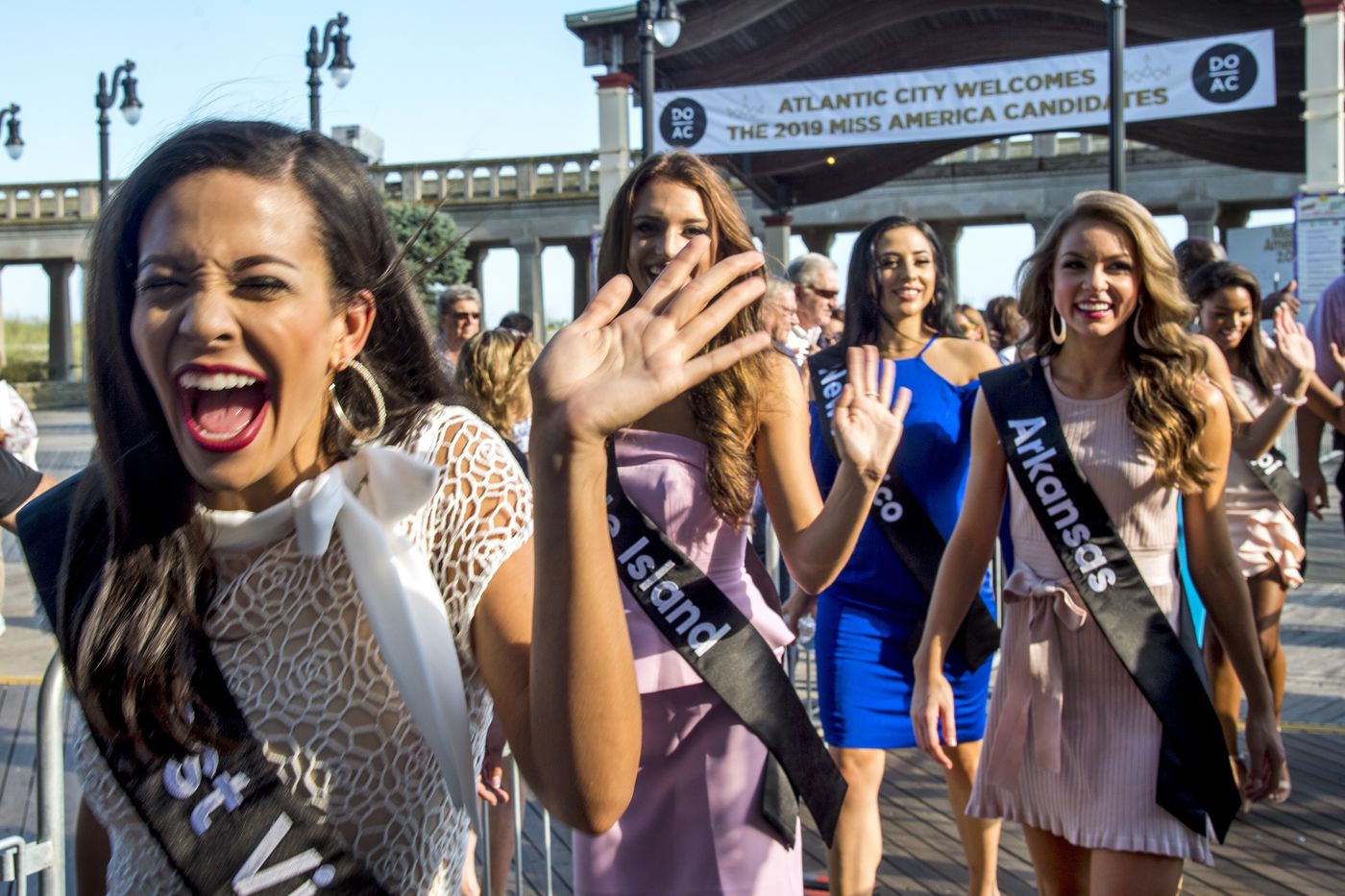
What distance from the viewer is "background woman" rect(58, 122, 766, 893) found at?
4.45 ft

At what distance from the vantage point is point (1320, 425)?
19.1 feet

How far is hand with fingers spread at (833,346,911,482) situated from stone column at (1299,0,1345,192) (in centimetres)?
1136

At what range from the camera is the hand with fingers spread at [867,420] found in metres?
2.64

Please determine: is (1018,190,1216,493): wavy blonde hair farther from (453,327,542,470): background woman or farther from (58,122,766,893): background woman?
(453,327,542,470): background woman

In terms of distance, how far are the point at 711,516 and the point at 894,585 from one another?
1378mm

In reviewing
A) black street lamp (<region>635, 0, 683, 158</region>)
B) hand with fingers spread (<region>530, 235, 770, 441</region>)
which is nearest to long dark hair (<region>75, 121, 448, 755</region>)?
hand with fingers spread (<region>530, 235, 770, 441</region>)

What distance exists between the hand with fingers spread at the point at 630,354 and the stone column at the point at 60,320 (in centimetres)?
3862

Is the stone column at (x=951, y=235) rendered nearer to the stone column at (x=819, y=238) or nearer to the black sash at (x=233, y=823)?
the stone column at (x=819, y=238)

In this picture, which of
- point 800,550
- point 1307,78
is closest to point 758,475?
point 800,550

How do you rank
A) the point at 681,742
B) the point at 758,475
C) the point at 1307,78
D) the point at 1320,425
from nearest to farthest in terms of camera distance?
1. the point at 681,742
2. the point at 758,475
3. the point at 1320,425
4. the point at 1307,78

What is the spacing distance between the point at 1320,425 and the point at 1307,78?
8.34 m

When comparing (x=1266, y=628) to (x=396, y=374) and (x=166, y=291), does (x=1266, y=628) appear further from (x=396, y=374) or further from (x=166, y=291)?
(x=166, y=291)

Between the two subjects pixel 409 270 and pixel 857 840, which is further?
pixel 857 840

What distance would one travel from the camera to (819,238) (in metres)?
30.8
